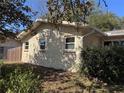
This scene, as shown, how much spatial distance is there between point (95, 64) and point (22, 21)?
8554mm

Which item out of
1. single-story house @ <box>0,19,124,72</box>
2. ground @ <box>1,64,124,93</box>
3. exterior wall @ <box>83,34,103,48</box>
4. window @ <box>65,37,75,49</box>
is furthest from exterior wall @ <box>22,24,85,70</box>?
ground @ <box>1,64,124,93</box>

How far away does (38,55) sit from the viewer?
28562 millimetres

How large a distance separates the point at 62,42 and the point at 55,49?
1117mm

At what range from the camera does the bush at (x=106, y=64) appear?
1980cm

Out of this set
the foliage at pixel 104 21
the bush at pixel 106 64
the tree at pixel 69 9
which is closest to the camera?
the tree at pixel 69 9

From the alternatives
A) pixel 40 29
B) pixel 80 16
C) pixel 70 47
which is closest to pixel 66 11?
pixel 80 16

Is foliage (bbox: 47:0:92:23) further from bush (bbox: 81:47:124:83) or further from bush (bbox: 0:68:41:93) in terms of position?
bush (bbox: 81:47:124:83)

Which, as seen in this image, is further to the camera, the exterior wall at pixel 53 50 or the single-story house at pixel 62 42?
the exterior wall at pixel 53 50

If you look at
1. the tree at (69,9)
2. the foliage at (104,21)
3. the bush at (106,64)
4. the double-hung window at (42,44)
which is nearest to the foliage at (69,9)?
the tree at (69,9)

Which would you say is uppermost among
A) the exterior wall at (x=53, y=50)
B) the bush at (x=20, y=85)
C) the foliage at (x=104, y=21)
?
the foliage at (x=104, y=21)

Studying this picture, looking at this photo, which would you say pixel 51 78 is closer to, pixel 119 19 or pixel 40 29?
pixel 40 29

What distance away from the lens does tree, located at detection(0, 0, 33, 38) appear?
957 inches

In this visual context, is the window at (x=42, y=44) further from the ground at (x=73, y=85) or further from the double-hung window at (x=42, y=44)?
the ground at (x=73, y=85)

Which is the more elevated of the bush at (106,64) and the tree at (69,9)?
the tree at (69,9)
